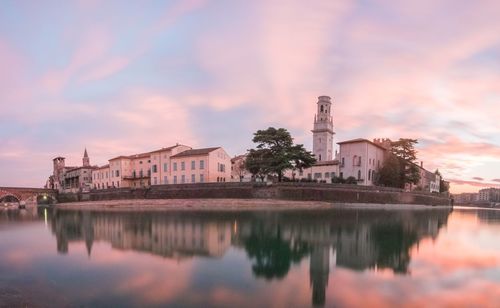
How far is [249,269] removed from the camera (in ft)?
45.8

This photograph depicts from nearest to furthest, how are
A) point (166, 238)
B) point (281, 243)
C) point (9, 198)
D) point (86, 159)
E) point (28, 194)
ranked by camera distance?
1. point (281, 243)
2. point (166, 238)
3. point (28, 194)
4. point (9, 198)
5. point (86, 159)

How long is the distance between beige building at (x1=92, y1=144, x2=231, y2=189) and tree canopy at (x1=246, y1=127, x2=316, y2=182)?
33.6 feet

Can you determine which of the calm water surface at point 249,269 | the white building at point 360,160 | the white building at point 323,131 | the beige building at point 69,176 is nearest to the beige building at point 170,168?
the beige building at point 69,176

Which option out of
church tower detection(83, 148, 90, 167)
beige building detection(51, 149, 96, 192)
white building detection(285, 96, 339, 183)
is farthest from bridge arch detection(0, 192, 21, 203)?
white building detection(285, 96, 339, 183)

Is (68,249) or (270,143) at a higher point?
(270,143)

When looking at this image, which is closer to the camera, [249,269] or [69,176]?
[249,269]

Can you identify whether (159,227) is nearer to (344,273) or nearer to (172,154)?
(344,273)

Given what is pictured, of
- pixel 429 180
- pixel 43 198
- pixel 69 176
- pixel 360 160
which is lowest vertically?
pixel 43 198

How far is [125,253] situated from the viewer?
1778cm

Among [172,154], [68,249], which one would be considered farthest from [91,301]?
[172,154]

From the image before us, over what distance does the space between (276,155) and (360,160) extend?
2166 cm

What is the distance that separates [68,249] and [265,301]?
14.8 meters

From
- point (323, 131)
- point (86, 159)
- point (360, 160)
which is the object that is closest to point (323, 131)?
point (323, 131)

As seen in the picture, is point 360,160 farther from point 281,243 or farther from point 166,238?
point 166,238
